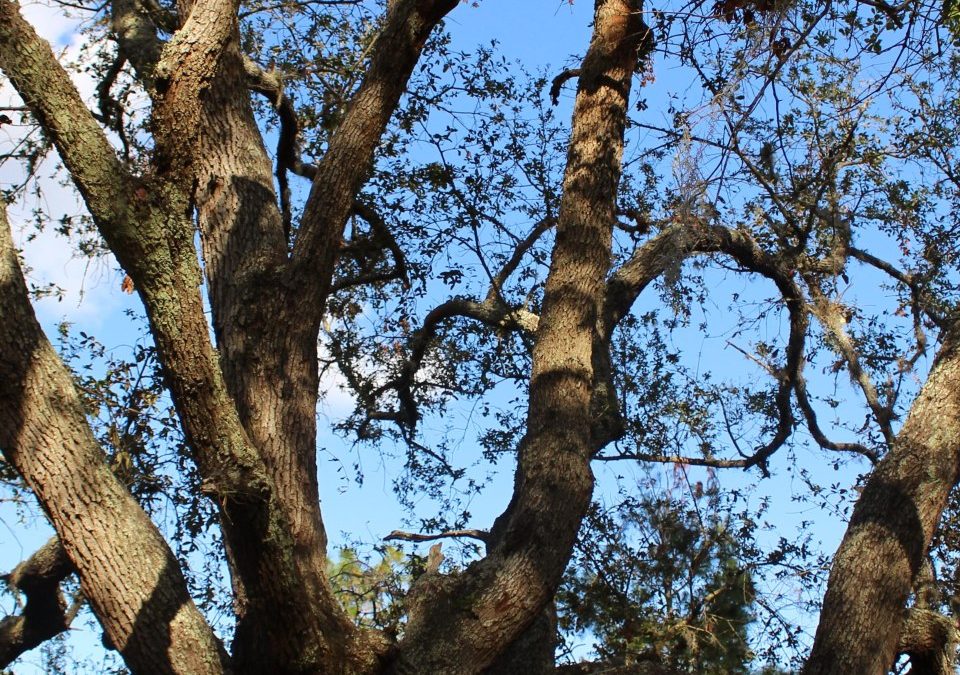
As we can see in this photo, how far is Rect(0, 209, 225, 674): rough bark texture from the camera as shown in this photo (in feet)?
12.8

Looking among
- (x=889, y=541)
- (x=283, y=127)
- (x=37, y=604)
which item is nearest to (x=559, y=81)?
(x=283, y=127)

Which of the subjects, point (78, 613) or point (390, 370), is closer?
point (78, 613)

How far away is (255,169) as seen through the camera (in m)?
5.43

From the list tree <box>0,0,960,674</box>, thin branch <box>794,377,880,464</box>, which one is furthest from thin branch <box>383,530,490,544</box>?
thin branch <box>794,377,880,464</box>

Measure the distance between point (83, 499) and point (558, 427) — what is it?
2213 mm

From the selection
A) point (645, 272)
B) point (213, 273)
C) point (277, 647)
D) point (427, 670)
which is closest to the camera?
point (277, 647)

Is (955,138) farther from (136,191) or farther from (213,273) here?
(136,191)

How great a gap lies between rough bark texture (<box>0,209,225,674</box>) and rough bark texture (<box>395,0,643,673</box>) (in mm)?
1071

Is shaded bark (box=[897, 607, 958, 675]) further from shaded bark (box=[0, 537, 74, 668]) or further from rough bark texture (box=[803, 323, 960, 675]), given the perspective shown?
shaded bark (box=[0, 537, 74, 668])

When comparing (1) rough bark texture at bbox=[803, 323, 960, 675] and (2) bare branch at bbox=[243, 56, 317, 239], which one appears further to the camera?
(2) bare branch at bbox=[243, 56, 317, 239]

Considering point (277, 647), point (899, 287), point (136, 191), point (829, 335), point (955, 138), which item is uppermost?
point (955, 138)

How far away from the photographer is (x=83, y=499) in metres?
3.91

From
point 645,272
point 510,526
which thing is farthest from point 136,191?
point 645,272

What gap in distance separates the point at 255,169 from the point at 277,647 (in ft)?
8.38
